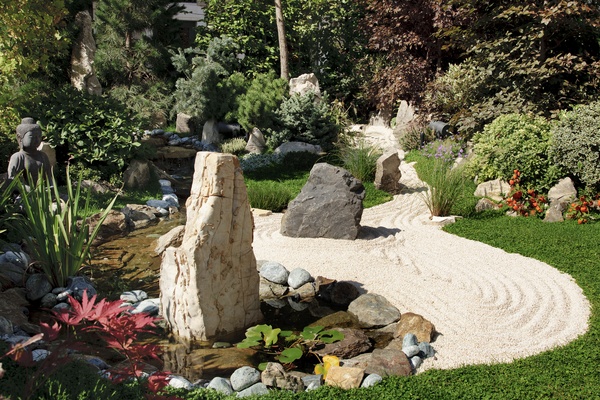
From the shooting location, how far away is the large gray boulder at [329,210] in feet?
28.8

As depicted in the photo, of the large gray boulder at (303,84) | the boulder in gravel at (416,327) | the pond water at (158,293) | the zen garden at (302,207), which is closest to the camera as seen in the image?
the zen garden at (302,207)

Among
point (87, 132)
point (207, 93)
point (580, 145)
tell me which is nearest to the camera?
point (580, 145)

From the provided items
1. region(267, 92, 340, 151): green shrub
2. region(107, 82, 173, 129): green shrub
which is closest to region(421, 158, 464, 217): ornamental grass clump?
region(267, 92, 340, 151): green shrub

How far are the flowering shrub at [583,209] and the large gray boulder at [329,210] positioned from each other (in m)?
3.57

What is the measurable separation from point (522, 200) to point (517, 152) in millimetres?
901

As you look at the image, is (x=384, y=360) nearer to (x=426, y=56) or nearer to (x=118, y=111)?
(x=118, y=111)

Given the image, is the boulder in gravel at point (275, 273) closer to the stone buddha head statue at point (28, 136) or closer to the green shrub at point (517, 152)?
the stone buddha head statue at point (28, 136)

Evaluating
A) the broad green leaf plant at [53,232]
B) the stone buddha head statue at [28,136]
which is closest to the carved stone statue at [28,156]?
the stone buddha head statue at [28,136]

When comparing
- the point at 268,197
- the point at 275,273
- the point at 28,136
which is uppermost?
the point at 28,136

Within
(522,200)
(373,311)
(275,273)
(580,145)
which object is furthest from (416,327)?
(580,145)

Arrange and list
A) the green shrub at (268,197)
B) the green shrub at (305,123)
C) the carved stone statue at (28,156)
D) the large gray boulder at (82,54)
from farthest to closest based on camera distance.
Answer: the green shrub at (305,123) → the large gray boulder at (82,54) → the green shrub at (268,197) → the carved stone statue at (28,156)

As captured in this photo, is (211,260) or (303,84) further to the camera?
(303,84)

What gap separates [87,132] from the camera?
11477 millimetres

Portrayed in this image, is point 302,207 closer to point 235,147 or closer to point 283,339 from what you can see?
point 283,339
